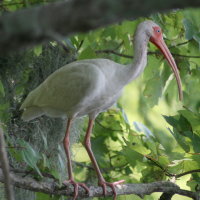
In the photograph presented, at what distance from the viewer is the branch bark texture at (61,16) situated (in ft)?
2.19

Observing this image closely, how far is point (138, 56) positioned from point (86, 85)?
15.0 inches

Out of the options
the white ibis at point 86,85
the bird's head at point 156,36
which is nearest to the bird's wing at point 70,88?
the white ibis at point 86,85

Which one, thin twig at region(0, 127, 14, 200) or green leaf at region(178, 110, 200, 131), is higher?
thin twig at region(0, 127, 14, 200)

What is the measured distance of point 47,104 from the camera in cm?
296

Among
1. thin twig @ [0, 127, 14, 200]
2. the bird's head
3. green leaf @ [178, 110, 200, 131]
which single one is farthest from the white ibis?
thin twig @ [0, 127, 14, 200]

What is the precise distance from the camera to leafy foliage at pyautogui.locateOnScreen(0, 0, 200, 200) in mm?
2578

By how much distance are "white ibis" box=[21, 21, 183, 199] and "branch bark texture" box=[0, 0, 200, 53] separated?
2.12 metres

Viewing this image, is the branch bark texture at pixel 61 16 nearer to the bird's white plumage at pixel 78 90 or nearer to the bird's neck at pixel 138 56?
the bird's white plumage at pixel 78 90

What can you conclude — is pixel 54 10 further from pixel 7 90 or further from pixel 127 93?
pixel 127 93

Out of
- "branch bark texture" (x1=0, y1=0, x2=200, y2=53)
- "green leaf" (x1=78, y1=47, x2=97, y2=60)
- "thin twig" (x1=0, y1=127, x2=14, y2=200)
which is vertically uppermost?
"branch bark texture" (x1=0, y1=0, x2=200, y2=53)

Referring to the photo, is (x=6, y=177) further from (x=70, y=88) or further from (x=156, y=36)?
(x=156, y=36)

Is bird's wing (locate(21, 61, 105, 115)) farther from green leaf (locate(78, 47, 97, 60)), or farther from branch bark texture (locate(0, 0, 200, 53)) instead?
branch bark texture (locate(0, 0, 200, 53))

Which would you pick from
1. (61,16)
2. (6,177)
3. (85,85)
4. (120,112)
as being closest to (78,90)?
(85,85)

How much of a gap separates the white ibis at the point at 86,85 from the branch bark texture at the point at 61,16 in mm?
Answer: 2119
